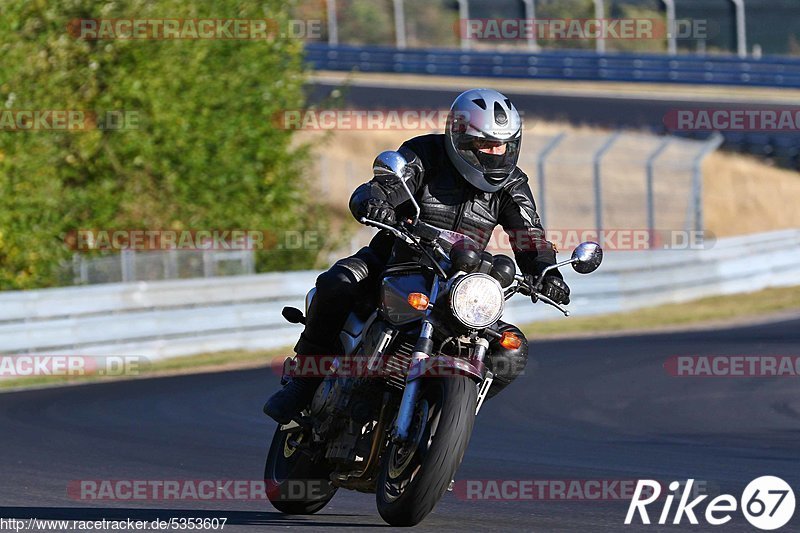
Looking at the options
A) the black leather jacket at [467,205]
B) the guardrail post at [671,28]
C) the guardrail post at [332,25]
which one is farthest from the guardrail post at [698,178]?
the guardrail post at [332,25]

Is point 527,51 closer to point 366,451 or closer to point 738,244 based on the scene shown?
point 738,244

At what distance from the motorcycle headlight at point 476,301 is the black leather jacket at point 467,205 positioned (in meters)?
0.80

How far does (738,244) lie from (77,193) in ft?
32.8

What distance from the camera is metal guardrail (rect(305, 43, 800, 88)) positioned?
44.3m

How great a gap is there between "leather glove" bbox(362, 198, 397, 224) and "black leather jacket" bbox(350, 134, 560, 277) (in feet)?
0.86

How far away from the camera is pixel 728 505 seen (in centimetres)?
728

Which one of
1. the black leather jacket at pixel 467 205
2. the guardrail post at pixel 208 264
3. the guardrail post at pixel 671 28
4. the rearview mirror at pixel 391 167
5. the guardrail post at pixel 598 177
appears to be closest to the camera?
the rearview mirror at pixel 391 167

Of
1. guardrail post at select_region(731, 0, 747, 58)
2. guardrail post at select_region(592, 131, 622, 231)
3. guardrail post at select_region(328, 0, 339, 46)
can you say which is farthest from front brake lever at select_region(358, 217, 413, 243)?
guardrail post at select_region(328, 0, 339, 46)

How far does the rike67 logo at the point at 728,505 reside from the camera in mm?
6840
